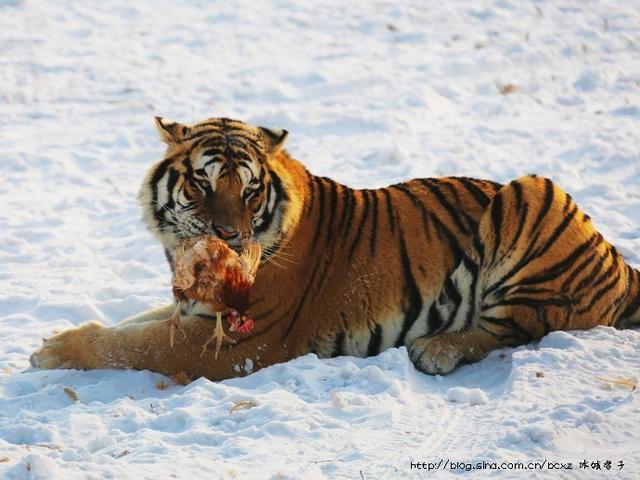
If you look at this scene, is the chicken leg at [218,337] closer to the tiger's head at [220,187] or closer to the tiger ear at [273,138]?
the tiger's head at [220,187]

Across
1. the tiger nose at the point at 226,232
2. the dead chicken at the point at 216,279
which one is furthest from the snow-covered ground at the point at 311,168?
the tiger nose at the point at 226,232

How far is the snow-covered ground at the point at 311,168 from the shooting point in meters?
3.98

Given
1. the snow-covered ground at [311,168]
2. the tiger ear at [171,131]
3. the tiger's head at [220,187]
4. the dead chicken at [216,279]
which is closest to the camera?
the snow-covered ground at [311,168]

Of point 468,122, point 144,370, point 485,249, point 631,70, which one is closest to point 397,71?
point 468,122

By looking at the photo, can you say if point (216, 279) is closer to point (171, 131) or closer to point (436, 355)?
point (171, 131)

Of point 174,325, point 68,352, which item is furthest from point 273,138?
point 68,352

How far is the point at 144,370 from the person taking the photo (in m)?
4.93

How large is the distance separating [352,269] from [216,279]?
0.92 meters

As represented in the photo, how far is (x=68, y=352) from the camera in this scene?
4.96 m

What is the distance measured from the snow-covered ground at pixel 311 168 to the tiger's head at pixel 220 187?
0.74m

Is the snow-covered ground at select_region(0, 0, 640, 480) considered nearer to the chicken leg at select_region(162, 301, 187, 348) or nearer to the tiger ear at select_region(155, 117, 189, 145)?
the chicken leg at select_region(162, 301, 187, 348)

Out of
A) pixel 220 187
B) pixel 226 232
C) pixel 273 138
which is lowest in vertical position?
pixel 226 232

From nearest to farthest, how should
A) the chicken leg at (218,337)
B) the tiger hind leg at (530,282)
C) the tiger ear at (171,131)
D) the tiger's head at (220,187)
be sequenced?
the chicken leg at (218,337) < the tiger's head at (220,187) < the tiger hind leg at (530,282) < the tiger ear at (171,131)

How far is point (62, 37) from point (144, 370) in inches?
297
